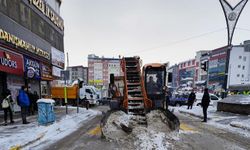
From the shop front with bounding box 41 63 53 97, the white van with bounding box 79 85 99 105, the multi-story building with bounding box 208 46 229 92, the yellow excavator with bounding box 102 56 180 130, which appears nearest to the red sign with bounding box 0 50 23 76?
the shop front with bounding box 41 63 53 97

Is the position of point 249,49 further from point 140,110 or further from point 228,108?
point 140,110

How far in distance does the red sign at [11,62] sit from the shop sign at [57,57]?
7.65 m

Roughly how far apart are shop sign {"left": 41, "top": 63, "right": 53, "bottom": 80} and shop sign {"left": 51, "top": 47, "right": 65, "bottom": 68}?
1.41 m

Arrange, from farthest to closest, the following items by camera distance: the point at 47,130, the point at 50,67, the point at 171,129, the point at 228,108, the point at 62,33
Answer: the point at 62,33, the point at 50,67, the point at 228,108, the point at 47,130, the point at 171,129

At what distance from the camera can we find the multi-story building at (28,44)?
13.9 meters

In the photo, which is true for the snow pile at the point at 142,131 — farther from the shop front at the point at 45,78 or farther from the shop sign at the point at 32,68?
the shop front at the point at 45,78

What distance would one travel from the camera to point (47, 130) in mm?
8867

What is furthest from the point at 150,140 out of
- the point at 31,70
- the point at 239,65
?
the point at 239,65

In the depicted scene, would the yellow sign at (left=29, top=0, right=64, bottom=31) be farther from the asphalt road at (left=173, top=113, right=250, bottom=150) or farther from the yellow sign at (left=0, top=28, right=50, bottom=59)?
the asphalt road at (left=173, top=113, right=250, bottom=150)

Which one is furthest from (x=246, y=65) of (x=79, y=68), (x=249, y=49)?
(x=79, y=68)

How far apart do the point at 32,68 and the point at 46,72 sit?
3.79 meters

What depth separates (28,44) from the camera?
1695 centimetres

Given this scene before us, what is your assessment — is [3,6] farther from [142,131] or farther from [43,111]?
[142,131]

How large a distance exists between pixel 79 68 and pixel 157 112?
11819cm
